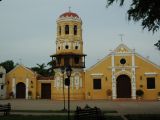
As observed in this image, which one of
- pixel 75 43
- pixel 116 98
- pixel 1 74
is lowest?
pixel 116 98

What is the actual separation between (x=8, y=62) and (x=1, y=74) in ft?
94.5

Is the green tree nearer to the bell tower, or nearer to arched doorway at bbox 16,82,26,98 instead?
arched doorway at bbox 16,82,26,98

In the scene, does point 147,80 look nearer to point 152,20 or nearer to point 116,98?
point 116,98

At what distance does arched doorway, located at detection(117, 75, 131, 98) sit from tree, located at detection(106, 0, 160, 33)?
108 ft

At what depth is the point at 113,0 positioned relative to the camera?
600 inches

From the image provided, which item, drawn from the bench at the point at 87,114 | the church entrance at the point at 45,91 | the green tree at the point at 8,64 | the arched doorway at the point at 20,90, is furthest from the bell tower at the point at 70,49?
the bench at the point at 87,114

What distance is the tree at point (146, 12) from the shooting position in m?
15.2

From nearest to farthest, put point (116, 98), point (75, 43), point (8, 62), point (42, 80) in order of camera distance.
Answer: point (116, 98) < point (75, 43) < point (42, 80) < point (8, 62)

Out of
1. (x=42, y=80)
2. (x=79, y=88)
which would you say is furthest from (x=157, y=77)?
(x=42, y=80)

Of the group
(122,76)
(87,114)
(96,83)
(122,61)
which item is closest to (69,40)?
(96,83)

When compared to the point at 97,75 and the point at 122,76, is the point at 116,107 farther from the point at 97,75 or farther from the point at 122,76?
the point at 122,76

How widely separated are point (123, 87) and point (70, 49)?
8886 millimetres

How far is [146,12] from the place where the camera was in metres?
15.9

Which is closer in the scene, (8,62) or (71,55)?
(71,55)
